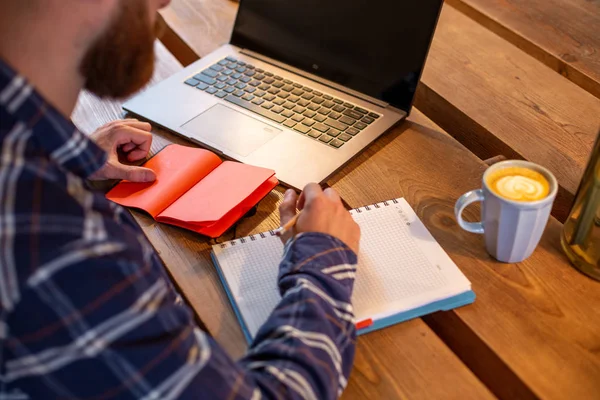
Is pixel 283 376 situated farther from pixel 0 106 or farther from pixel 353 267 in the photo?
pixel 0 106

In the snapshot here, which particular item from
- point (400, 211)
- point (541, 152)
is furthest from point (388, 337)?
point (541, 152)

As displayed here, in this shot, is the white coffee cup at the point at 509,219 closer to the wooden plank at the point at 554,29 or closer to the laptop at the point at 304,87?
the laptop at the point at 304,87

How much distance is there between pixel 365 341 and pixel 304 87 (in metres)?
0.55

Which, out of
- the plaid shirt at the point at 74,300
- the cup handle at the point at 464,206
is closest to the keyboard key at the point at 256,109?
the cup handle at the point at 464,206

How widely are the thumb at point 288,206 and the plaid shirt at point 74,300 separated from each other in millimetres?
271

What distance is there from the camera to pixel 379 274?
0.78 meters

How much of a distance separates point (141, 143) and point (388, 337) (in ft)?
1.70

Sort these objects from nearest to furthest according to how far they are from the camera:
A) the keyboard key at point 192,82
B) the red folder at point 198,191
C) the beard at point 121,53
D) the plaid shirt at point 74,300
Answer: the plaid shirt at point 74,300
the beard at point 121,53
the red folder at point 198,191
the keyboard key at point 192,82

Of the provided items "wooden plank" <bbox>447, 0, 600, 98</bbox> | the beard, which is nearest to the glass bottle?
"wooden plank" <bbox>447, 0, 600, 98</bbox>

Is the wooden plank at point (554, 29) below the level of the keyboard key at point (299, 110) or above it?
above

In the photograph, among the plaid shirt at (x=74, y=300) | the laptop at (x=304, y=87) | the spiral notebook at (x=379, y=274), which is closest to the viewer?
the plaid shirt at (x=74, y=300)

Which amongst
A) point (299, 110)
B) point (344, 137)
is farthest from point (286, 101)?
point (344, 137)

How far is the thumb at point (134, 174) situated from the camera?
921 mm

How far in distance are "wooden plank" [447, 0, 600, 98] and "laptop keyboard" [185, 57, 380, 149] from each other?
1.50 feet
